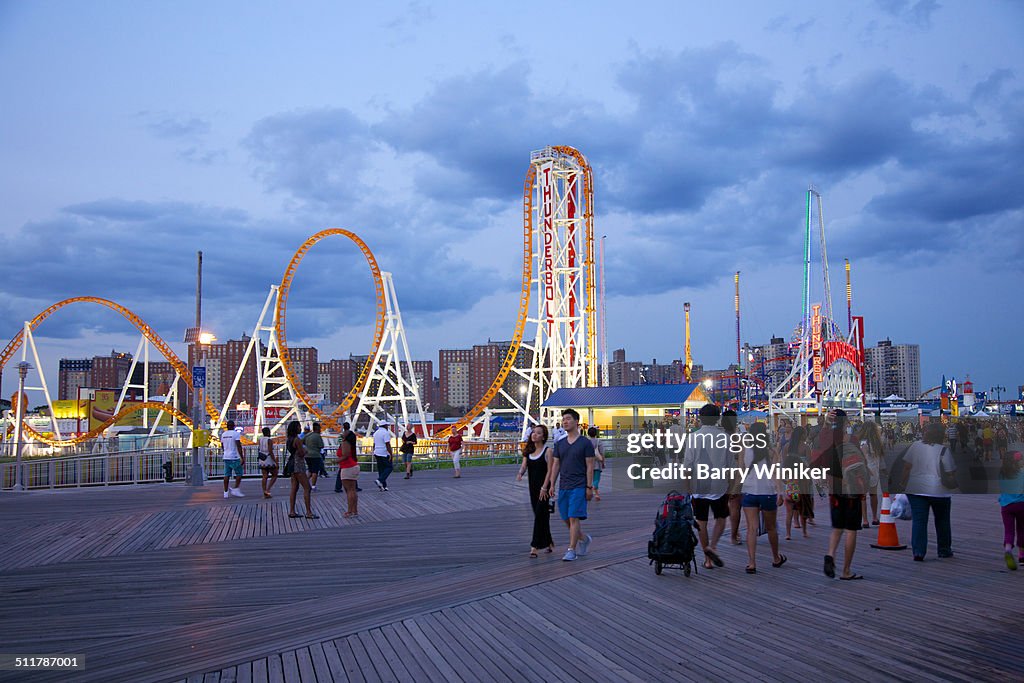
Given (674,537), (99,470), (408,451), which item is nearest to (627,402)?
(408,451)

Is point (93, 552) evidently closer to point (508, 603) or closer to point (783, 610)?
point (508, 603)

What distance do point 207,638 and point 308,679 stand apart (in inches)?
54.3

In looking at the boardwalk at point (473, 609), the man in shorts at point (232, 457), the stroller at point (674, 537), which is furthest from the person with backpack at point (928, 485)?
the man in shorts at point (232, 457)

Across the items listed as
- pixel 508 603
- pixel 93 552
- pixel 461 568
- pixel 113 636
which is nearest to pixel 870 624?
pixel 508 603

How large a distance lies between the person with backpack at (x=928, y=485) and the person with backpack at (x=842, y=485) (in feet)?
2.75

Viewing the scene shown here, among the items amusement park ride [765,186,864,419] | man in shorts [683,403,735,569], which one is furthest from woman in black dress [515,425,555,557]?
amusement park ride [765,186,864,419]

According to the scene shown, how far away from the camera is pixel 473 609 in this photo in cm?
653

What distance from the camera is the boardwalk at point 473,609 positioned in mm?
5043

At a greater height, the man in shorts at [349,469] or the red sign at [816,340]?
the red sign at [816,340]

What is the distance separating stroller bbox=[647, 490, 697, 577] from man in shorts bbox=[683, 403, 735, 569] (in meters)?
0.23

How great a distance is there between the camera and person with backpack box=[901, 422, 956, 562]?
8.40 metres

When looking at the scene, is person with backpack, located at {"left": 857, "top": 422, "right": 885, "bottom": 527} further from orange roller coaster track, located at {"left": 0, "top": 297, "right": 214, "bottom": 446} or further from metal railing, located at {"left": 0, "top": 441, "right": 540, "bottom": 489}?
orange roller coaster track, located at {"left": 0, "top": 297, "right": 214, "bottom": 446}

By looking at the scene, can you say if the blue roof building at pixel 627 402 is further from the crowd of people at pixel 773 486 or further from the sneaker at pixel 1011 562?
the sneaker at pixel 1011 562

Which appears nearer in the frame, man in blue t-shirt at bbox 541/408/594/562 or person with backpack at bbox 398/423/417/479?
man in blue t-shirt at bbox 541/408/594/562
